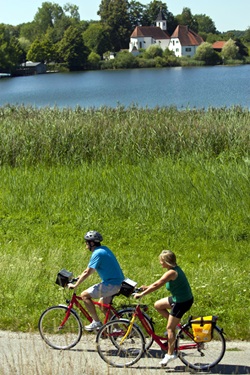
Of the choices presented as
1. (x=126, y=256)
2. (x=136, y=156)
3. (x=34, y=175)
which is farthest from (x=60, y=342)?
(x=136, y=156)

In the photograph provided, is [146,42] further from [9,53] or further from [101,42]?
[9,53]

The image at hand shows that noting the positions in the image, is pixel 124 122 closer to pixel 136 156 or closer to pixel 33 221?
pixel 136 156

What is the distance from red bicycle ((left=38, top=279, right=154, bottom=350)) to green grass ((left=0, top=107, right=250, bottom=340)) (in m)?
0.73

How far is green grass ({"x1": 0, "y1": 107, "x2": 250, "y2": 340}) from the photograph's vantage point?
36.0 ft

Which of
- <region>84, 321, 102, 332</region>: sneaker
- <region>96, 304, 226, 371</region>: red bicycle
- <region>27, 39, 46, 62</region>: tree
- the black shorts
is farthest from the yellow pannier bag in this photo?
<region>27, 39, 46, 62</region>: tree

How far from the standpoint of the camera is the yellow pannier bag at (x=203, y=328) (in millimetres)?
7973

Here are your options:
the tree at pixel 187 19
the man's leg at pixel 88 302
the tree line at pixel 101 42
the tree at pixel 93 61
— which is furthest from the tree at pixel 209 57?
the man's leg at pixel 88 302

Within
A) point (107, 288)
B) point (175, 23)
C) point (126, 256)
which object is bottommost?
point (126, 256)

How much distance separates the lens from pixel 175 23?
176 metres

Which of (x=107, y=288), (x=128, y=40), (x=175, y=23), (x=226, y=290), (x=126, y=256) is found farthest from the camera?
(x=175, y=23)

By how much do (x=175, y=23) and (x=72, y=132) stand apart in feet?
523

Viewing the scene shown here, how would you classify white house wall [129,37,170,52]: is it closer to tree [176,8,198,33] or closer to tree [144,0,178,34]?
tree [144,0,178,34]

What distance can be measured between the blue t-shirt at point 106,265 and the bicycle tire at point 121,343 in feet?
1.82

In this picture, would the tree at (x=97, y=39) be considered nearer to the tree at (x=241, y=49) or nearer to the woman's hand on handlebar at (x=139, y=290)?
the tree at (x=241, y=49)
